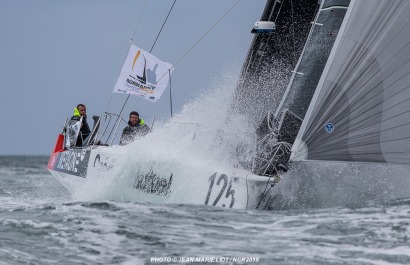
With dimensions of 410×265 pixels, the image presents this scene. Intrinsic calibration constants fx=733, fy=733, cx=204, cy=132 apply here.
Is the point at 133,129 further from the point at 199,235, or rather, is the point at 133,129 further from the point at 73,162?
the point at 199,235

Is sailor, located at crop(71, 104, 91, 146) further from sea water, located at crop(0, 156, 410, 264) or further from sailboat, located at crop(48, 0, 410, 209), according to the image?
sea water, located at crop(0, 156, 410, 264)

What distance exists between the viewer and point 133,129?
9.29 m

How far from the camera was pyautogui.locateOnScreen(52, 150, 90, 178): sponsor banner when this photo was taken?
8.91 m

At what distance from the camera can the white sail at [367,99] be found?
6.50 m

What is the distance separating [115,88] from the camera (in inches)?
384

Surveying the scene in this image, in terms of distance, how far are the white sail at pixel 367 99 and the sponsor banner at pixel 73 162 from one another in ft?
10.7

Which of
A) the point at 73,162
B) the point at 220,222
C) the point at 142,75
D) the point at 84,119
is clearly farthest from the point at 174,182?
the point at 84,119

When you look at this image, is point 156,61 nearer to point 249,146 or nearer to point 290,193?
point 249,146

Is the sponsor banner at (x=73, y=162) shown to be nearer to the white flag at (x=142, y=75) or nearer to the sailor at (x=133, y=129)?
the sailor at (x=133, y=129)

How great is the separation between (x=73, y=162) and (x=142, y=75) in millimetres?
1481

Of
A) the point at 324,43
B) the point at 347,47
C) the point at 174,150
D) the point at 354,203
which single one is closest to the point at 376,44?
the point at 347,47

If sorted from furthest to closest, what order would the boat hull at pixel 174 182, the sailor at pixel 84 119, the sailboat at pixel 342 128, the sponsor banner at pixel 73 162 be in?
the sailor at pixel 84 119
the sponsor banner at pixel 73 162
the sailboat at pixel 342 128
the boat hull at pixel 174 182

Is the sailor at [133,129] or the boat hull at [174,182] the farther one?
the sailor at [133,129]

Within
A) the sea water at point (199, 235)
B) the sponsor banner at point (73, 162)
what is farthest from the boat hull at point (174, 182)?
the sea water at point (199, 235)
